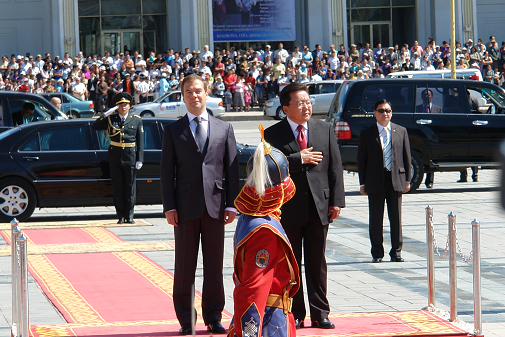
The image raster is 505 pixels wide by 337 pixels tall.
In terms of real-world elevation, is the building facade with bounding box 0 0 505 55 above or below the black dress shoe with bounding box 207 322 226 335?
above

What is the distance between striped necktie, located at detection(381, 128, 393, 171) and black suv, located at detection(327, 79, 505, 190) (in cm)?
677

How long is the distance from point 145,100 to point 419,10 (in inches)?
693

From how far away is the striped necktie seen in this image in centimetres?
1298

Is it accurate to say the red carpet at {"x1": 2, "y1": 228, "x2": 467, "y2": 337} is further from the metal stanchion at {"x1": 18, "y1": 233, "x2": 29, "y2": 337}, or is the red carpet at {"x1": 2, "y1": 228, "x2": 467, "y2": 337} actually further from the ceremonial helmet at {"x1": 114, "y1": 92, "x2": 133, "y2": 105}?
the ceremonial helmet at {"x1": 114, "y1": 92, "x2": 133, "y2": 105}

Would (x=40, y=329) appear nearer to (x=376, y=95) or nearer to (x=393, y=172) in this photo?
(x=393, y=172)

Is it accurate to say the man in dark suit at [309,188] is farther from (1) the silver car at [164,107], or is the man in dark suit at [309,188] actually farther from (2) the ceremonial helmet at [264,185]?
(1) the silver car at [164,107]

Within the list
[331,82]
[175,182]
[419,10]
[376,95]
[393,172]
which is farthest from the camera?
[419,10]

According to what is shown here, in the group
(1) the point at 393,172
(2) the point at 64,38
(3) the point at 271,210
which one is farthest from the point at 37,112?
(2) the point at 64,38

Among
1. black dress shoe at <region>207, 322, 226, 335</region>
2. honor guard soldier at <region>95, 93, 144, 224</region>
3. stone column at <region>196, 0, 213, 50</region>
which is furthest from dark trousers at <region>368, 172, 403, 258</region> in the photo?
stone column at <region>196, 0, 213, 50</region>

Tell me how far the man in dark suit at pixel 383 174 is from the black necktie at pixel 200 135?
4.40m

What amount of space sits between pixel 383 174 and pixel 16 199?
20.4 feet

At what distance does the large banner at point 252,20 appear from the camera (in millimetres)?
52312

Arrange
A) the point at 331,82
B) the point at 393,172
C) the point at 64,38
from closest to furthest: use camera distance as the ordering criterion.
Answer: the point at 393,172, the point at 331,82, the point at 64,38

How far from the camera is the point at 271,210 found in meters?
7.39
